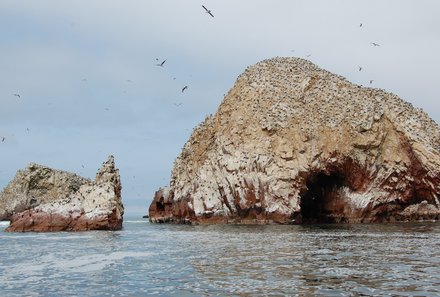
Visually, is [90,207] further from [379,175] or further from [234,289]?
[234,289]

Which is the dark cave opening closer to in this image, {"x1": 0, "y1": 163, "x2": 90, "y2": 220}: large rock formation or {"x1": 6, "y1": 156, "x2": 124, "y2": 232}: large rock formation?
{"x1": 6, "y1": 156, "x2": 124, "y2": 232}: large rock formation

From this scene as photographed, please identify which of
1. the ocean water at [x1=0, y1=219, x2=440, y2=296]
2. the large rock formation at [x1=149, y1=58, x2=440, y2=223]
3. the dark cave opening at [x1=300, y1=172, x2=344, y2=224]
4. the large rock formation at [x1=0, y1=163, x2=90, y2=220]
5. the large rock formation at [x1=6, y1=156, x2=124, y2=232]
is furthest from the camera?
the large rock formation at [x1=0, y1=163, x2=90, y2=220]

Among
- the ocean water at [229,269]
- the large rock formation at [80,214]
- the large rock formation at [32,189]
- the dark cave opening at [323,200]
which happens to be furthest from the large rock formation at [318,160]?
the large rock formation at [32,189]

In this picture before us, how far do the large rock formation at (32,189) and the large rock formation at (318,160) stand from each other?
43749mm

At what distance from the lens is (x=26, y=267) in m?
26.8

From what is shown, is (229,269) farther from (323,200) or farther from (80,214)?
(323,200)

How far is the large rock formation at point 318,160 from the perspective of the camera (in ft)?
228

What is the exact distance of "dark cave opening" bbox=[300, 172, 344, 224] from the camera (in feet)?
235

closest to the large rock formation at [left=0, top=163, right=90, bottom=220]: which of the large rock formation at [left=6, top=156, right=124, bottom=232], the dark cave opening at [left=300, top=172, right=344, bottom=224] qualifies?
the large rock formation at [left=6, top=156, right=124, bottom=232]

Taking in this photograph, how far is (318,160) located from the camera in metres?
70.9

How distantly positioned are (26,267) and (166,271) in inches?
301

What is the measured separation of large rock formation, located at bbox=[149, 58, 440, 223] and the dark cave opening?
0.47ft

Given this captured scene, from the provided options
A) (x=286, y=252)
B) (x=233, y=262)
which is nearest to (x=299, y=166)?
(x=286, y=252)

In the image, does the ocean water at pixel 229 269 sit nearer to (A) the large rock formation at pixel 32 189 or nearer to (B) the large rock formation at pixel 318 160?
(B) the large rock formation at pixel 318 160
